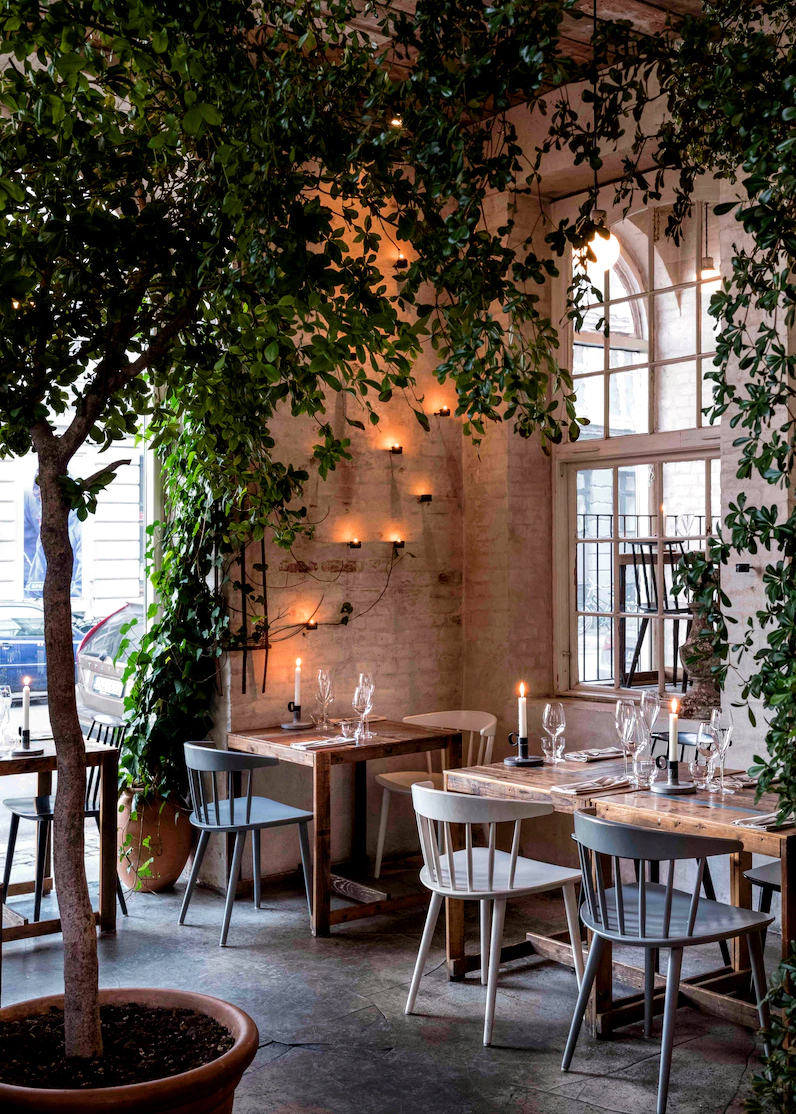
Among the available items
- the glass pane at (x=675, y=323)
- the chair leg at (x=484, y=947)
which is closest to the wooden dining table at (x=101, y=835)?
the chair leg at (x=484, y=947)

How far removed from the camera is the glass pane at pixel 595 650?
Result: 6.32 m

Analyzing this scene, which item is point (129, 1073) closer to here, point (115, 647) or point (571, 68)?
point (571, 68)

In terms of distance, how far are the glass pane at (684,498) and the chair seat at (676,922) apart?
2.42 meters

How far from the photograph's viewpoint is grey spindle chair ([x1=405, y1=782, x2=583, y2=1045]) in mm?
3844

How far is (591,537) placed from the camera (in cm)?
644

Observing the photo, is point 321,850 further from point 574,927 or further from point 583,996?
point 583,996

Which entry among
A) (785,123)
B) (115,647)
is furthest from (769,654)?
(115,647)

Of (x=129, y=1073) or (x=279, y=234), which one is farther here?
(x=129, y=1073)

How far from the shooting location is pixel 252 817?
510 cm

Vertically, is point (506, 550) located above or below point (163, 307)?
below

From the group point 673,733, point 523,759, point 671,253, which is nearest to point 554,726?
point 523,759

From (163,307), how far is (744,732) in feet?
12.1

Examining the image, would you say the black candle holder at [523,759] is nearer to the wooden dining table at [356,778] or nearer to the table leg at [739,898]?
the wooden dining table at [356,778]

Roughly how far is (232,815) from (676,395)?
126 inches
